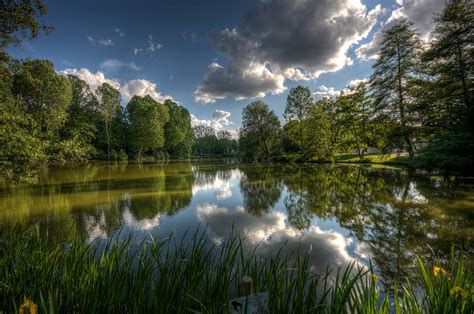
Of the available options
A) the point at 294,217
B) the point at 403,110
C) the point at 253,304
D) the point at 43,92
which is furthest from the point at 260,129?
the point at 253,304

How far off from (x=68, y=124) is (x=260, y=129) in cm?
3496

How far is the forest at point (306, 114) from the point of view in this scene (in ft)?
24.9

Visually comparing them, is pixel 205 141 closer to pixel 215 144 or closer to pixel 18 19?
pixel 215 144

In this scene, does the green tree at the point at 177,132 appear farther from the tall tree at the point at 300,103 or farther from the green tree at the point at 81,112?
the tall tree at the point at 300,103

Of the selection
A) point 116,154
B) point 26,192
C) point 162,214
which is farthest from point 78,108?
point 162,214

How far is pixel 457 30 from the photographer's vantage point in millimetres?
14805

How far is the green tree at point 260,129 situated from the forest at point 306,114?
0.68ft

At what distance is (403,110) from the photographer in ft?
68.8

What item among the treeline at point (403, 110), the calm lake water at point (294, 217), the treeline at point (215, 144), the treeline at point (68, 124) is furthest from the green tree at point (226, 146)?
the calm lake water at point (294, 217)

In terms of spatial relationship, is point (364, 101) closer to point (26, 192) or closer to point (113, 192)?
point (113, 192)

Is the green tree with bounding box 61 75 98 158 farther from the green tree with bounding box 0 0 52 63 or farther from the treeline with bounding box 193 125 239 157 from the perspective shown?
the treeline with bounding box 193 125 239 157

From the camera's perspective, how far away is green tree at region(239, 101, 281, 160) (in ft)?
145

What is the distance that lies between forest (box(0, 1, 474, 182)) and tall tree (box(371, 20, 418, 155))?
10cm

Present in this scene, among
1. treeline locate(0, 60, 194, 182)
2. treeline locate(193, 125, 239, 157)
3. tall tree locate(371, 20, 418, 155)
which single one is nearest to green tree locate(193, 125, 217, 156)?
treeline locate(193, 125, 239, 157)
